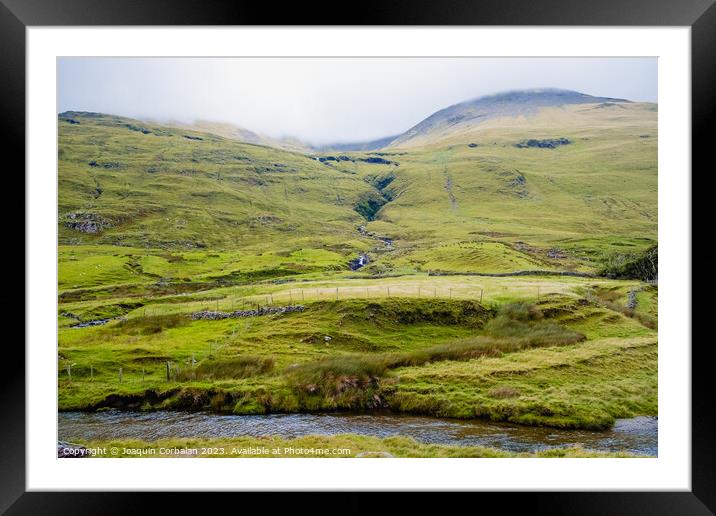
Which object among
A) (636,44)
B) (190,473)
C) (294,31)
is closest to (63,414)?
(190,473)

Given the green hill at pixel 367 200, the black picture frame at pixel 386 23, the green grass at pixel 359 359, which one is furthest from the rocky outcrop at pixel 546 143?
the black picture frame at pixel 386 23

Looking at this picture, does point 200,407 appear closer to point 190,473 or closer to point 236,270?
point 190,473

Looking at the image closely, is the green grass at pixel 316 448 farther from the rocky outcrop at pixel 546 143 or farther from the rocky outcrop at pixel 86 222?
the rocky outcrop at pixel 546 143

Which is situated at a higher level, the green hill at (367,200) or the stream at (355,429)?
the green hill at (367,200)

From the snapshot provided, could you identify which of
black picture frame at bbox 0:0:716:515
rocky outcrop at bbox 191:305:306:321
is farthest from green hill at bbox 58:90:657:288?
black picture frame at bbox 0:0:716:515

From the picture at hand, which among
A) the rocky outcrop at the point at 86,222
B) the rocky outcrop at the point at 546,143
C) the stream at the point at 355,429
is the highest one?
the rocky outcrop at the point at 546,143

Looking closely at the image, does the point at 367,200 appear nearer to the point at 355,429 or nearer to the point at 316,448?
the point at 355,429

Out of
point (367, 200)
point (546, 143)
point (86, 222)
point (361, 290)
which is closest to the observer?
point (361, 290)

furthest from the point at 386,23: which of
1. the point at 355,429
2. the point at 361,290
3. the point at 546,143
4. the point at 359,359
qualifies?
the point at 546,143
